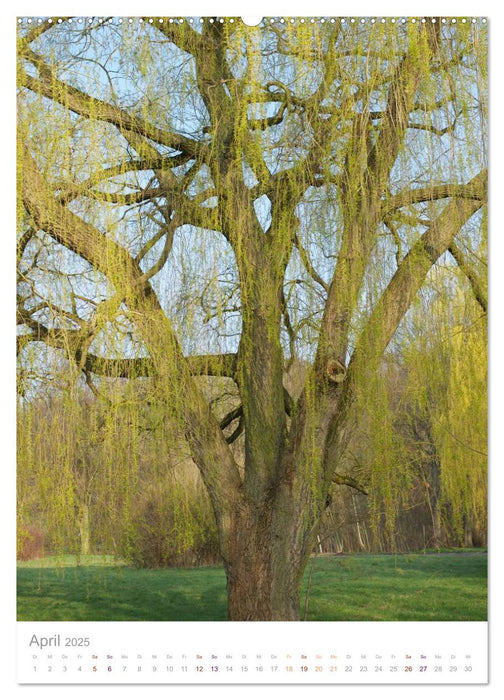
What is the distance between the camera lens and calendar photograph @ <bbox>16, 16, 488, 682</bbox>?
254 cm

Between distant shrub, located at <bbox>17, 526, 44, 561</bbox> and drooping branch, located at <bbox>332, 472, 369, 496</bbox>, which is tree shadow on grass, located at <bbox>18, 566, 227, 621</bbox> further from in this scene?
drooping branch, located at <bbox>332, 472, 369, 496</bbox>

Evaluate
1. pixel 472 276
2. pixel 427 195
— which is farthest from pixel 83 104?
pixel 472 276

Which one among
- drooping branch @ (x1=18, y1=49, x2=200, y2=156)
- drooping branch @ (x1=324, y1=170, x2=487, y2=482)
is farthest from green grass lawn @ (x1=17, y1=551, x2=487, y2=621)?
drooping branch @ (x1=18, y1=49, x2=200, y2=156)

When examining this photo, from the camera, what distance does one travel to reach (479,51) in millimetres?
2516

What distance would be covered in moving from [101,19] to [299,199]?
0.91m

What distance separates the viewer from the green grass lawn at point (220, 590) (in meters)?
2.83

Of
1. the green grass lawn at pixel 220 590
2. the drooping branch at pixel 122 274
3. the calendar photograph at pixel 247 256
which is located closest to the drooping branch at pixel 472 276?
the calendar photograph at pixel 247 256

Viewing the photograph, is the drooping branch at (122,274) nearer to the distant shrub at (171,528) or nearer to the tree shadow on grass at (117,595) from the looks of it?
the distant shrub at (171,528)

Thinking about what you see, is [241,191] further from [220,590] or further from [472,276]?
[220,590]

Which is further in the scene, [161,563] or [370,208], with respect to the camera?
[161,563]

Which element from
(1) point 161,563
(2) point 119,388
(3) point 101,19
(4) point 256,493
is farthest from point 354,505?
(3) point 101,19

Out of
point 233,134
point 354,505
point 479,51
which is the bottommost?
point 354,505
